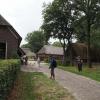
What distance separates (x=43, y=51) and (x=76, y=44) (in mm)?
29495

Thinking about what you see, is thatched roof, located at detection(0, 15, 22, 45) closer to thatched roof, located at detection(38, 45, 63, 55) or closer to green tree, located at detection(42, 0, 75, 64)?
green tree, located at detection(42, 0, 75, 64)

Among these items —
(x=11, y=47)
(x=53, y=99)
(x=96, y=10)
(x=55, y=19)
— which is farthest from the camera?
(x=55, y=19)

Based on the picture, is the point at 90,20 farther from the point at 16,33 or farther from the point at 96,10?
the point at 16,33

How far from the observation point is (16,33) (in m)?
48.2

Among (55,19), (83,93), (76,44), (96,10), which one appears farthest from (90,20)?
(83,93)

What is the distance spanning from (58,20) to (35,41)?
9880 centimetres

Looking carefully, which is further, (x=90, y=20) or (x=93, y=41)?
(x=93, y=41)

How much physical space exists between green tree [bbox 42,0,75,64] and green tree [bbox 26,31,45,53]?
89134 mm

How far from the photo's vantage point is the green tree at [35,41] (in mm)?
171375

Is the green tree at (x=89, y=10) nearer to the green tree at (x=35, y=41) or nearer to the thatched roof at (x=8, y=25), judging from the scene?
the thatched roof at (x=8, y=25)

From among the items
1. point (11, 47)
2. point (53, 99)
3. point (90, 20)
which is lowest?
point (53, 99)

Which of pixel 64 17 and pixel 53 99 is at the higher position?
pixel 64 17

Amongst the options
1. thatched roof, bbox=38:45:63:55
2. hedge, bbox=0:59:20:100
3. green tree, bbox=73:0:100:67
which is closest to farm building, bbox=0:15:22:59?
green tree, bbox=73:0:100:67

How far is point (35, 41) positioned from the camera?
175250mm
